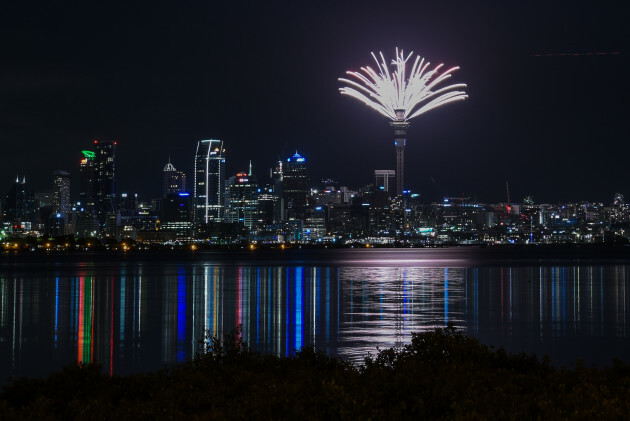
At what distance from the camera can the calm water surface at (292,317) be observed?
2880cm

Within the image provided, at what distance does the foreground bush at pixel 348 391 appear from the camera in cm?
1059

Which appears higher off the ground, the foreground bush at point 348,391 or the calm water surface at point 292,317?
the foreground bush at point 348,391

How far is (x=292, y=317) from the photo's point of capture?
40.1 m

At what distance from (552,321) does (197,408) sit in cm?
3046

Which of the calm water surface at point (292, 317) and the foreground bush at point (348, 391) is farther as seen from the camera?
the calm water surface at point (292, 317)

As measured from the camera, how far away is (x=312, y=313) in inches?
1656

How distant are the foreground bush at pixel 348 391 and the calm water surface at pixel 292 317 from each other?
408 inches

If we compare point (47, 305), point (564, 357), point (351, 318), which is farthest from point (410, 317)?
point (47, 305)

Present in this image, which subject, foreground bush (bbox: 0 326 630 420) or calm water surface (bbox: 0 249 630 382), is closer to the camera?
foreground bush (bbox: 0 326 630 420)

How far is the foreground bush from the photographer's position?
10.6 meters

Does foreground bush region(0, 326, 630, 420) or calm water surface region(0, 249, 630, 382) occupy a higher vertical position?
foreground bush region(0, 326, 630, 420)

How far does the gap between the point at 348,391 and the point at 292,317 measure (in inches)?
1129

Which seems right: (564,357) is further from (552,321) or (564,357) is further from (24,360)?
(24,360)

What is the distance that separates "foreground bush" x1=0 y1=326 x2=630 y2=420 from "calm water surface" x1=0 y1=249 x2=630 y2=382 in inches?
408
